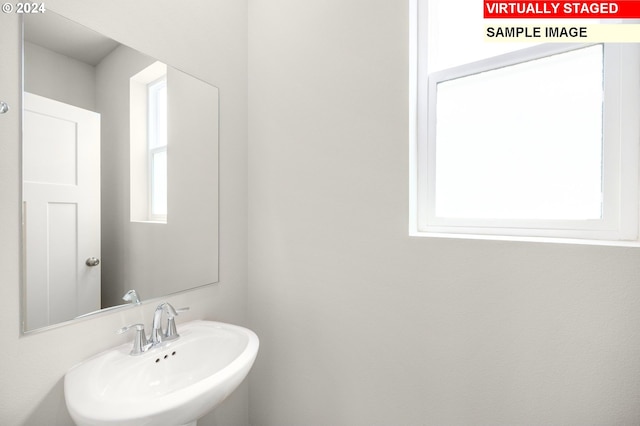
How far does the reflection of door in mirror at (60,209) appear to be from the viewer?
2.65 feet

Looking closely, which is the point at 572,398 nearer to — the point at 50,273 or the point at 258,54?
the point at 50,273

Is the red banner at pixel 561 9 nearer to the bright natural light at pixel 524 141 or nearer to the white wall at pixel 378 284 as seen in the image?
the bright natural light at pixel 524 141

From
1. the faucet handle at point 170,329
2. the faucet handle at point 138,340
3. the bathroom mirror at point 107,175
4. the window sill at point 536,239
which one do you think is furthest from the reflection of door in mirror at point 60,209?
the window sill at point 536,239

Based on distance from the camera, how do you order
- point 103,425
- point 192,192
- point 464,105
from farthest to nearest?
1. point 192,192
2. point 464,105
3. point 103,425

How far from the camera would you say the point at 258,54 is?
1.50 m

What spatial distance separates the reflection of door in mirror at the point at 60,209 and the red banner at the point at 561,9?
1439mm

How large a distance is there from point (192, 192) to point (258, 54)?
81cm

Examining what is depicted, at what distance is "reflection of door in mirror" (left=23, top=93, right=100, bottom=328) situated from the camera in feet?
2.65

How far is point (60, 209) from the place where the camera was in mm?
877

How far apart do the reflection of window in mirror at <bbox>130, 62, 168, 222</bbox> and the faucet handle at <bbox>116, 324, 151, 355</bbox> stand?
39cm

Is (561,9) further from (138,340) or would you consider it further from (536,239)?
(138,340)

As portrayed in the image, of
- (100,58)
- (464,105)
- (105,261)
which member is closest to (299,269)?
(105,261)

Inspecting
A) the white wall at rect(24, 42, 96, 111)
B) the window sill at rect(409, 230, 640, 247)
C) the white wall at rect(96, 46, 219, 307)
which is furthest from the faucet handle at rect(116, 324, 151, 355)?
the window sill at rect(409, 230, 640, 247)

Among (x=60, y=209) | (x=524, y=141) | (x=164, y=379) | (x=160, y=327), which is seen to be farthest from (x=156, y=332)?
(x=524, y=141)
